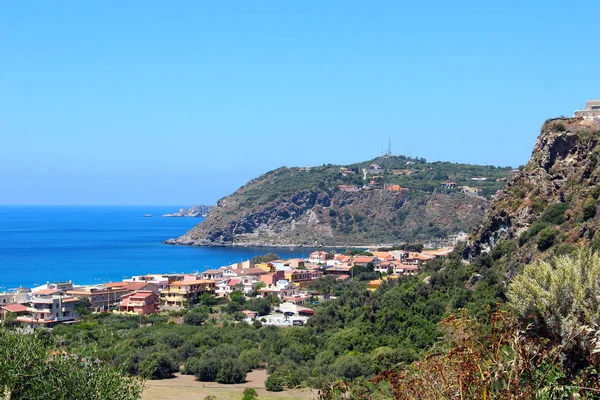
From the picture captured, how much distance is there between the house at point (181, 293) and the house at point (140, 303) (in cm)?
215

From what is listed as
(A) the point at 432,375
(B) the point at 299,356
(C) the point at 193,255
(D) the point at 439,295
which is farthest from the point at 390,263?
(A) the point at 432,375

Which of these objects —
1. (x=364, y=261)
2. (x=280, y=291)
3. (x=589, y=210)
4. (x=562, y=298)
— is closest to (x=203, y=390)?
(x=589, y=210)

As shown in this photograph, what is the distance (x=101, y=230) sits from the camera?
13962 cm

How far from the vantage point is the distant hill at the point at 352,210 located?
10406cm

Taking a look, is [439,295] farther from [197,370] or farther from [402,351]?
[197,370]

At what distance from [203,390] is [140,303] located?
61.6 ft

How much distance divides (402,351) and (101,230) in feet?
408

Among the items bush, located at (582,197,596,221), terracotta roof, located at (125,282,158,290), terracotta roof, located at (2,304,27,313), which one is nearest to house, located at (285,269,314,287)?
terracotta roof, located at (125,282,158,290)

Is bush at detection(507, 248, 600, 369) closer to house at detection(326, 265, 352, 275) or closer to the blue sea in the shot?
house at detection(326, 265, 352, 275)

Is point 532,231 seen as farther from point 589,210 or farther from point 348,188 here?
point 348,188

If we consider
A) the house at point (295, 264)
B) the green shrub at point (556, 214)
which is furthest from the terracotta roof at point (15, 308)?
the house at point (295, 264)

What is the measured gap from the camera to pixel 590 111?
30.9 metres

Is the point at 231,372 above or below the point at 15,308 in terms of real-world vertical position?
below

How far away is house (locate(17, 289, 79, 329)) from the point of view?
34.8m
